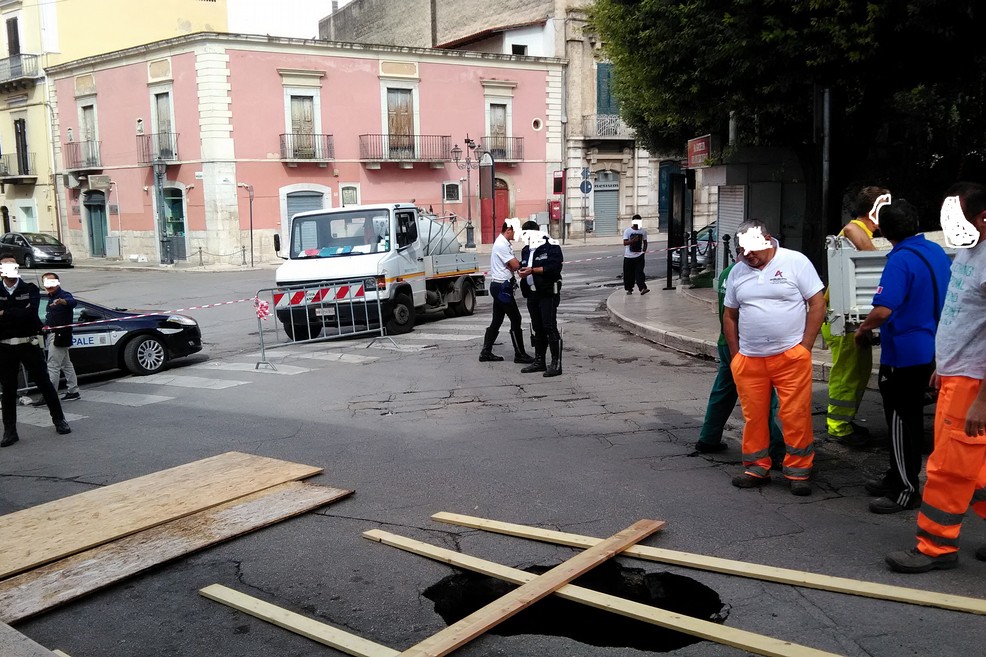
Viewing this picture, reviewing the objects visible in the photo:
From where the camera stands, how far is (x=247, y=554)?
205 inches

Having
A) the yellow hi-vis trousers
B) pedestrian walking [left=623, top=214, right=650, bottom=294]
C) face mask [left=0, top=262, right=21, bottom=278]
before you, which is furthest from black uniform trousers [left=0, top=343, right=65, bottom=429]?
pedestrian walking [left=623, top=214, right=650, bottom=294]

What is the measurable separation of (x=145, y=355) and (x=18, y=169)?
117 feet

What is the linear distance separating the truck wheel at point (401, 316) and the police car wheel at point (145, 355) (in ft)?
12.0

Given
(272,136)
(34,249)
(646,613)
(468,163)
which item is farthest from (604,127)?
(646,613)

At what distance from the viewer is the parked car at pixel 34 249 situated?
33.9 m

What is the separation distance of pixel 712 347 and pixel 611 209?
106ft

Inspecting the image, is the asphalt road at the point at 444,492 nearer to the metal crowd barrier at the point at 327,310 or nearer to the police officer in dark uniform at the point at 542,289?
the police officer in dark uniform at the point at 542,289

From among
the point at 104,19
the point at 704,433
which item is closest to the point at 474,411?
the point at 704,433

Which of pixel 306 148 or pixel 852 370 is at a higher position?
pixel 306 148

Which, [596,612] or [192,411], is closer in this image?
[596,612]

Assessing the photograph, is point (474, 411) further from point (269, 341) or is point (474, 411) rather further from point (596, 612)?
point (269, 341)

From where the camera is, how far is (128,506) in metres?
5.96

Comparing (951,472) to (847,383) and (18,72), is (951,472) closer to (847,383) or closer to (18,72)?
(847,383)

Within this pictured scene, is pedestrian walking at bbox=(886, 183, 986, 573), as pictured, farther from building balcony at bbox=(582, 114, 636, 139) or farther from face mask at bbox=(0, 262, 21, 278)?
building balcony at bbox=(582, 114, 636, 139)
